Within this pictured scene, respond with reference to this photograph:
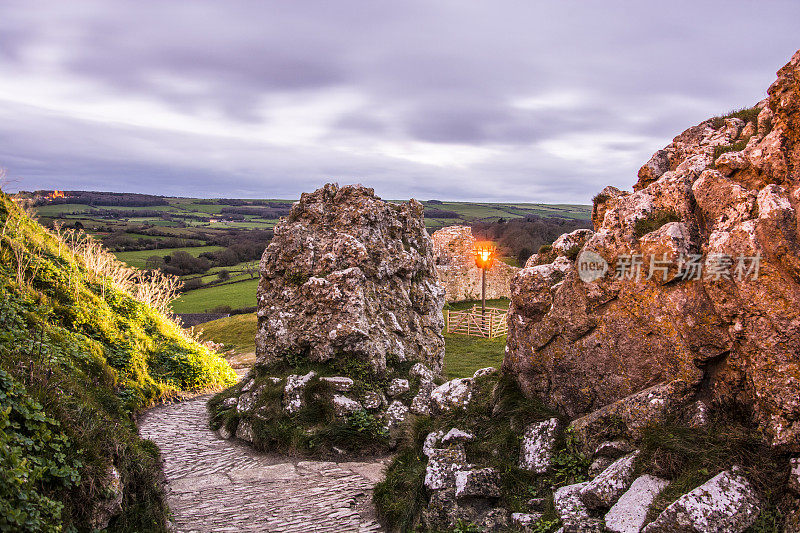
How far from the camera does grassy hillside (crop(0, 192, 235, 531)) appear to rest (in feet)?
16.5

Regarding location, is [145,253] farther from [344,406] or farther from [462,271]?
[344,406]

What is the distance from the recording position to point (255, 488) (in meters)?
8.29

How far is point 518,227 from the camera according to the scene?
70.2 metres

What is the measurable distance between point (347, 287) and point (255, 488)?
208 inches

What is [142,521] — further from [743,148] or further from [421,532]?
[743,148]

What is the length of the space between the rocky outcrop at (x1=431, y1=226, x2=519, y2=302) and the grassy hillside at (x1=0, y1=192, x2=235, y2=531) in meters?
24.1

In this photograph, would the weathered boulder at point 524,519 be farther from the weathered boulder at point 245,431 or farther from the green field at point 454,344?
the green field at point 454,344

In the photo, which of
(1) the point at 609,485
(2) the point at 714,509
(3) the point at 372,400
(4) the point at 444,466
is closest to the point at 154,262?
(3) the point at 372,400

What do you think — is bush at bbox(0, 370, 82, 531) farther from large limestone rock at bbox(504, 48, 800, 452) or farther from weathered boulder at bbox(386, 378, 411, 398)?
weathered boulder at bbox(386, 378, 411, 398)

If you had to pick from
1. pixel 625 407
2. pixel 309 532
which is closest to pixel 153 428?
pixel 309 532

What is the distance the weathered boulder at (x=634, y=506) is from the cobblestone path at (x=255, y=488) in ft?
11.2

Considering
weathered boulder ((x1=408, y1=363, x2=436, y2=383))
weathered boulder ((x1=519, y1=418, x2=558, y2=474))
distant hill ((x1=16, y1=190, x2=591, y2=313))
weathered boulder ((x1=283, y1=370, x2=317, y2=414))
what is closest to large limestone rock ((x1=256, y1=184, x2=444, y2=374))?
weathered boulder ((x1=408, y1=363, x2=436, y2=383))

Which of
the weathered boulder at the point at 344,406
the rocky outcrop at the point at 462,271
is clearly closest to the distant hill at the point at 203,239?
the rocky outcrop at the point at 462,271

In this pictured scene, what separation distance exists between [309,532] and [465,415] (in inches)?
114
